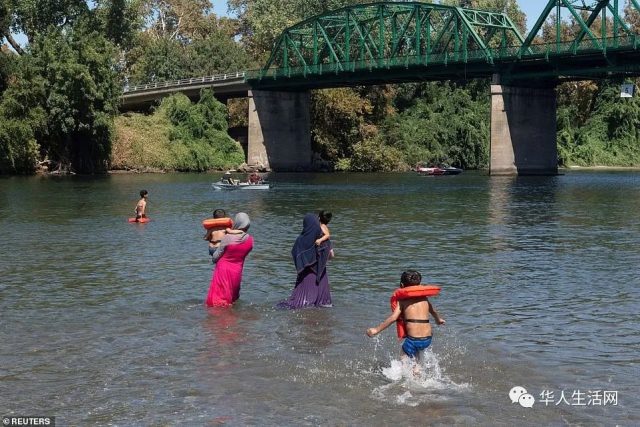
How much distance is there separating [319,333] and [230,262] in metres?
2.44

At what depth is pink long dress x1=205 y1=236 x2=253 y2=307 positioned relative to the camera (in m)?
17.1

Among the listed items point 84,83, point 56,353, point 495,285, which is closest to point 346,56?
point 84,83

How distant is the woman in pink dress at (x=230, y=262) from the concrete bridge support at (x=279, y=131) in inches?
3687

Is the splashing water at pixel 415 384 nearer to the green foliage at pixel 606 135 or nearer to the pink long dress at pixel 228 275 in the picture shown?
the pink long dress at pixel 228 275

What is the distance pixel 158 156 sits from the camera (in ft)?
335

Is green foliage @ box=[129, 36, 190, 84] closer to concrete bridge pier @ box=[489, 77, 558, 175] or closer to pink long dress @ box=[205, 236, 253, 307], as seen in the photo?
concrete bridge pier @ box=[489, 77, 558, 175]

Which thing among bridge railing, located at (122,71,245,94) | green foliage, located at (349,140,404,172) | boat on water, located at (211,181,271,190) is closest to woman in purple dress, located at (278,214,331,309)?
boat on water, located at (211,181,271,190)

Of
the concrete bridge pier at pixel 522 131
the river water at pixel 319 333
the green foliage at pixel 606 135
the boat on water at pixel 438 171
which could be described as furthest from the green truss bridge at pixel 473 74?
the river water at pixel 319 333

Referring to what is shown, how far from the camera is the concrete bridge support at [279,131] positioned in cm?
11181

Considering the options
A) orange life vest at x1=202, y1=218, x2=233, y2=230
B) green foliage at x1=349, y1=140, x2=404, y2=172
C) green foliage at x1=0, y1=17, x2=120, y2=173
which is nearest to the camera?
orange life vest at x1=202, y1=218, x2=233, y2=230

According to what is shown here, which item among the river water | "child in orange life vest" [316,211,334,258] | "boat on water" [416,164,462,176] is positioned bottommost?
"boat on water" [416,164,462,176]

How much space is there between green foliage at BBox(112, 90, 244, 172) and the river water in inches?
2602

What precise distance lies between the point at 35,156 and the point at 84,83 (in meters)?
8.29

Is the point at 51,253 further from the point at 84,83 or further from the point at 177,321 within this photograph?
the point at 84,83
